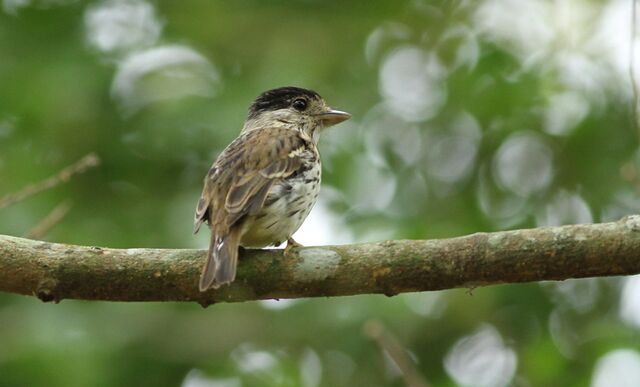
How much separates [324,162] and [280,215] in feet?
6.91

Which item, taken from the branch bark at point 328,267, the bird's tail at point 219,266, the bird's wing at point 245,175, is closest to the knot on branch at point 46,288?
the branch bark at point 328,267

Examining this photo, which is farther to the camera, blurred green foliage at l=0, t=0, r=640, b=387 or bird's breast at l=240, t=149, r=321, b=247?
blurred green foliage at l=0, t=0, r=640, b=387

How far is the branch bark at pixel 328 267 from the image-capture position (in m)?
3.29

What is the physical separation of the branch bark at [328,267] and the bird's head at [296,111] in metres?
1.79

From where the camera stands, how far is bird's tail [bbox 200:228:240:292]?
3.45 m

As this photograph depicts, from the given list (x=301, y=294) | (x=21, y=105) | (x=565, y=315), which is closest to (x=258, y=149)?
(x=301, y=294)

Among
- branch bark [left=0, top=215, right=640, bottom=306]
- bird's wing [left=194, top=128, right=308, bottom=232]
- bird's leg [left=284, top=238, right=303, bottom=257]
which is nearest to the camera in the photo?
branch bark [left=0, top=215, right=640, bottom=306]

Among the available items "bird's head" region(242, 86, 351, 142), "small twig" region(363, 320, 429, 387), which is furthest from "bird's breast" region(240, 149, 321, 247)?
"bird's head" region(242, 86, 351, 142)

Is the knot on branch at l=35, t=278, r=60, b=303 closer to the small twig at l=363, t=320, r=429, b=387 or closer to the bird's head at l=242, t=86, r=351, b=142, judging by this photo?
the small twig at l=363, t=320, r=429, b=387

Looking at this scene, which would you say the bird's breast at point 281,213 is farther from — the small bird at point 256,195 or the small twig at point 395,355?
the small twig at point 395,355

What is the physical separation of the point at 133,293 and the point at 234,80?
297 centimetres

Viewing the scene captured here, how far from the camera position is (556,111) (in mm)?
6523

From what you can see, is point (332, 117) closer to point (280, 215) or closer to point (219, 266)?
point (280, 215)

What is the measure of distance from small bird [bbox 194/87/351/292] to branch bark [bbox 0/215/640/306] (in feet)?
0.43
